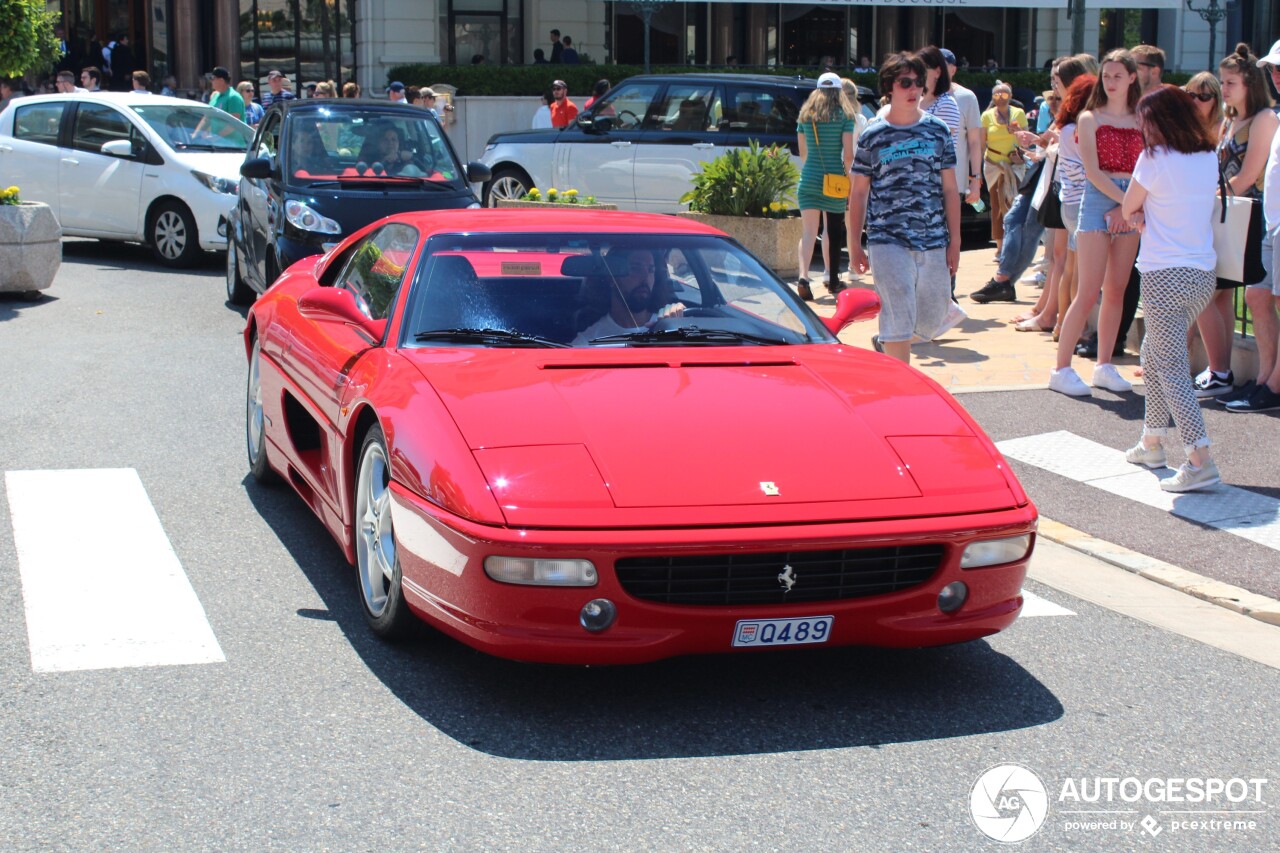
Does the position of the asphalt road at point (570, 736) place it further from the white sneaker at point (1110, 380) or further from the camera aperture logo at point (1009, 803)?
→ the white sneaker at point (1110, 380)

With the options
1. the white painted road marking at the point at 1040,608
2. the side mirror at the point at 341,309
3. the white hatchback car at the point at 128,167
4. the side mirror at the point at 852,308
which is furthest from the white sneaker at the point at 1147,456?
the white hatchback car at the point at 128,167

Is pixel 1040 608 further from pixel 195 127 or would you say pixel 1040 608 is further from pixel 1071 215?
pixel 195 127

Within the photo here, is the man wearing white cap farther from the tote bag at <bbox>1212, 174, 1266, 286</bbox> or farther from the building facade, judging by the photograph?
the building facade

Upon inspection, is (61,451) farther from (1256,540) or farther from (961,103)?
(961,103)

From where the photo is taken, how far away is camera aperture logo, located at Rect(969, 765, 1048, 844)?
3.90 metres

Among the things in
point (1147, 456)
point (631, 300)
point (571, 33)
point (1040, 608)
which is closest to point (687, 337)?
point (631, 300)

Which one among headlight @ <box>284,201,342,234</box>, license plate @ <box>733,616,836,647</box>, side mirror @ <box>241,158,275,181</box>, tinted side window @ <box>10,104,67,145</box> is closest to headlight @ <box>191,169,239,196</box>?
tinted side window @ <box>10,104,67,145</box>

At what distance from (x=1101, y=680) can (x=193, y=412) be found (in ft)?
18.4

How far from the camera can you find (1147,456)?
7668 millimetres

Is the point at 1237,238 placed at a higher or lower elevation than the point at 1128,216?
lower

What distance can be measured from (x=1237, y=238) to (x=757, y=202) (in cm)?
701

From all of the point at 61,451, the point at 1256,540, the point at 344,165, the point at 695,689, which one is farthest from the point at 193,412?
the point at 1256,540

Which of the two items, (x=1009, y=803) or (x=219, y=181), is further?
(x=219, y=181)

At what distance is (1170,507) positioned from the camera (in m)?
7.07
